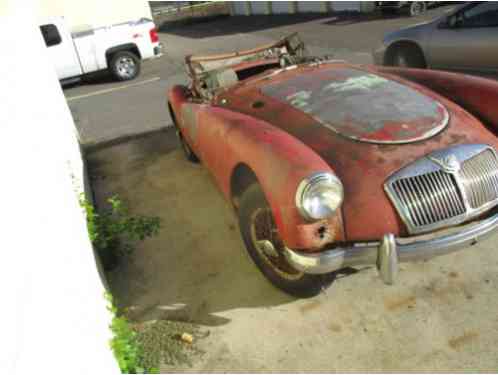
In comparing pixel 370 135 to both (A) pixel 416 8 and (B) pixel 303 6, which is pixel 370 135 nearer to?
(A) pixel 416 8

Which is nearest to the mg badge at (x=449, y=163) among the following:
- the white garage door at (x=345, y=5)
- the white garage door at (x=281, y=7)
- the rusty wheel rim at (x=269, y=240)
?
the rusty wheel rim at (x=269, y=240)

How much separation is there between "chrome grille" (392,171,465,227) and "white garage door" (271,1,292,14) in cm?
2132

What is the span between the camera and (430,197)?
2496 mm

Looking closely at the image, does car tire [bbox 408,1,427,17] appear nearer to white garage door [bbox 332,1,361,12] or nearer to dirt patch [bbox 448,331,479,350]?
white garage door [bbox 332,1,361,12]

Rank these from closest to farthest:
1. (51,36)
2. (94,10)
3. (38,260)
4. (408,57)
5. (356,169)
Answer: (38,260)
(356,169)
(408,57)
(51,36)
(94,10)

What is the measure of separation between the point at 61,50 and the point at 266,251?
9.74 meters

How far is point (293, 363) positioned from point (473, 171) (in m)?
1.63

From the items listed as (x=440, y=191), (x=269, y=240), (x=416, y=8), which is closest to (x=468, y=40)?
(x=440, y=191)

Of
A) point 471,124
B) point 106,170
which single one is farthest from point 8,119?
point 106,170

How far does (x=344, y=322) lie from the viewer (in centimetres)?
270

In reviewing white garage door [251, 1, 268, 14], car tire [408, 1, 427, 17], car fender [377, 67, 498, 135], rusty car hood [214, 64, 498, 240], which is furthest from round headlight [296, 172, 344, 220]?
white garage door [251, 1, 268, 14]

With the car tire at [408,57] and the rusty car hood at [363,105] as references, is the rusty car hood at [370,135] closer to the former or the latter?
the rusty car hood at [363,105]

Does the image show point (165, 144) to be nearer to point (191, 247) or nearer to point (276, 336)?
point (191, 247)

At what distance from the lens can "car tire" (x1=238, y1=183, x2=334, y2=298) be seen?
2.84 m
